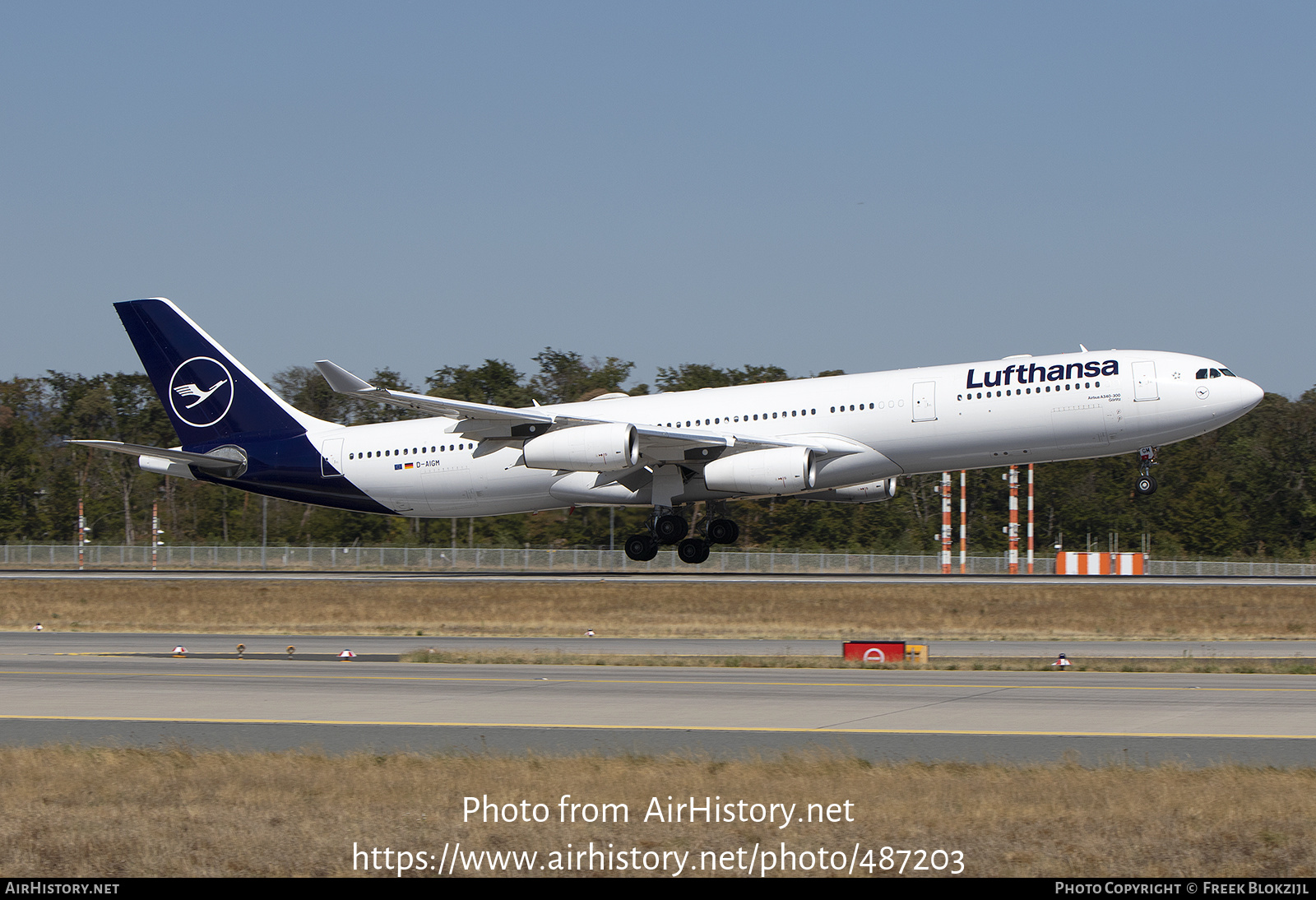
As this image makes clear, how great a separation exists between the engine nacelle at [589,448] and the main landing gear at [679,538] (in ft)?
10.6

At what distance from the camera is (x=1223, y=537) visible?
273 ft

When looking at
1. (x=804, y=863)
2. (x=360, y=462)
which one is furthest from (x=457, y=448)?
(x=804, y=863)

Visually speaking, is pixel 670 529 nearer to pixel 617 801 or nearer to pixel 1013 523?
pixel 1013 523

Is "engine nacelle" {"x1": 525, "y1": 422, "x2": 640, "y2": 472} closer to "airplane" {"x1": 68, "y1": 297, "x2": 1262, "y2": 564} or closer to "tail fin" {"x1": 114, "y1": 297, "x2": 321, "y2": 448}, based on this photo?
"airplane" {"x1": 68, "y1": 297, "x2": 1262, "y2": 564}

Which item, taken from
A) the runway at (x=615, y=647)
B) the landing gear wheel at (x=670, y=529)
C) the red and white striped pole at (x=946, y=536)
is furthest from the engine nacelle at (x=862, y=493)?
the red and white striped pole at (x=946, y=536)

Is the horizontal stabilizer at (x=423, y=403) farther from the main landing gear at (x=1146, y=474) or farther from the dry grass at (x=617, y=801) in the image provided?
the dry grass at (x=617, y=801)

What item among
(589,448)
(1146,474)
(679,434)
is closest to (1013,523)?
(1146,474)

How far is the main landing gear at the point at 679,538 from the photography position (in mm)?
41406

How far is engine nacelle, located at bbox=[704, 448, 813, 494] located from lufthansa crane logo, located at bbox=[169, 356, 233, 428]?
1806 centimetres

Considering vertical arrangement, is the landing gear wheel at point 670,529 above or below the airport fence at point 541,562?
above

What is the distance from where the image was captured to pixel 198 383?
1813 inches

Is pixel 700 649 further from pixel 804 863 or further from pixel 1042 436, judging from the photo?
pixel 804 863

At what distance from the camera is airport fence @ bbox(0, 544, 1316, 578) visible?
5709 centimetres
